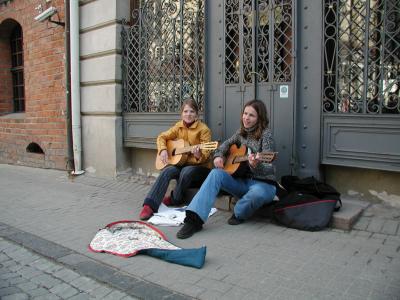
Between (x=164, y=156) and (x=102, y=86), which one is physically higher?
(x=102, y=86)

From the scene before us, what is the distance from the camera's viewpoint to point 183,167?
17.1 feet

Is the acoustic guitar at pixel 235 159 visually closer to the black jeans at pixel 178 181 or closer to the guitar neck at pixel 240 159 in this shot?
the guitar neck at pixel 240 159

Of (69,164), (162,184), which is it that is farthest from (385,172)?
(69,164)

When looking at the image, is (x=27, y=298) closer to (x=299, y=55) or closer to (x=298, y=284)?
(x=298, y=284)

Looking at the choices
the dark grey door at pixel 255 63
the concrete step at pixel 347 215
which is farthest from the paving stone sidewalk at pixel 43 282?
the dark grey door at pixel 255 63

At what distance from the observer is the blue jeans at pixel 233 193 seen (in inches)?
168

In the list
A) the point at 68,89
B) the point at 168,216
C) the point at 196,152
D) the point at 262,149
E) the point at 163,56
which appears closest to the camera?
the point at 262,149

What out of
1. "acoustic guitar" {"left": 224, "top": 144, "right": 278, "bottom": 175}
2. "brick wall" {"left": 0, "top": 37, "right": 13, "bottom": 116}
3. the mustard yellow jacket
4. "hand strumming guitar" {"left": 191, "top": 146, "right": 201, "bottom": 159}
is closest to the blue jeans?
"acoustic guitar" {"left": 224, "top": 144, "right": 278, "bottom": 175}

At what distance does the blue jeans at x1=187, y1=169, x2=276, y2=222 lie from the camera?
14.0ft

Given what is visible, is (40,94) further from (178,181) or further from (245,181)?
(245,181)

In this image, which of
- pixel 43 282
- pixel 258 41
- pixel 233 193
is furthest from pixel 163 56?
pixel 43 282

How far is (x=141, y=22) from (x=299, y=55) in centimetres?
290

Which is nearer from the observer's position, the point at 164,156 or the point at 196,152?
the point at 196,152

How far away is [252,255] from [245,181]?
3.79ft
